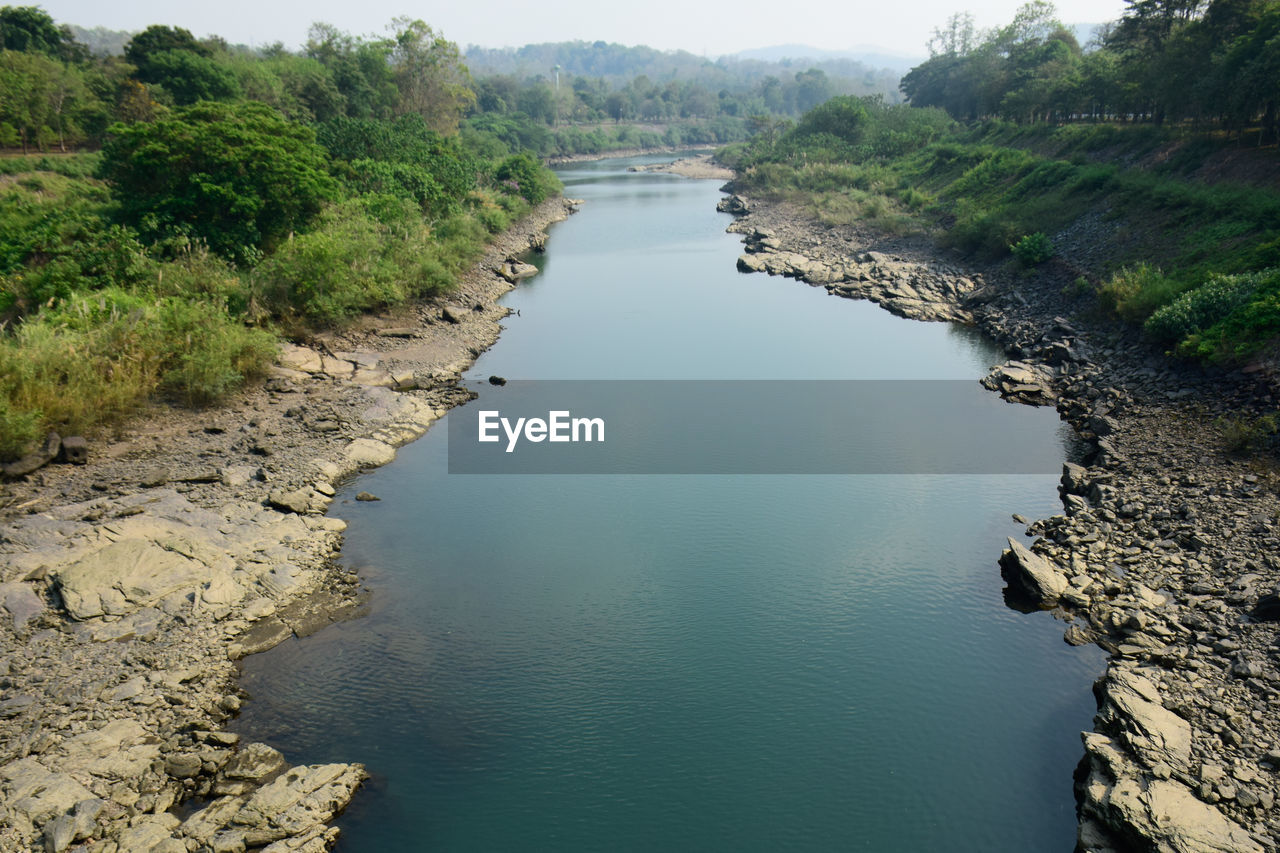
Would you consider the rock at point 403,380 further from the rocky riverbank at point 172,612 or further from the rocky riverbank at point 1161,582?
the rocky riverbank at point 1161,582

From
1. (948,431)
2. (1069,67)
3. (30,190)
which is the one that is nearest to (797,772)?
(948,431)

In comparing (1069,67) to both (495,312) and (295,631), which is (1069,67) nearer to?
(495,312)

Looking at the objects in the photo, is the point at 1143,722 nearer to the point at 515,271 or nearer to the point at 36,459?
the point at 36,459

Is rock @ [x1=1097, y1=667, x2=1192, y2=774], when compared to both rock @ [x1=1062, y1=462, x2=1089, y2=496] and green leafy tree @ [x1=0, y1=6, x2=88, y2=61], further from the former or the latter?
green leafy tree @ [x1=0, y1=6, x2=88, y2=61]

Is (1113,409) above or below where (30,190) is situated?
below

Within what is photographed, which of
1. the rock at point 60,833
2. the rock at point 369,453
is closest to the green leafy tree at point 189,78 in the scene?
the rock at point 369,453

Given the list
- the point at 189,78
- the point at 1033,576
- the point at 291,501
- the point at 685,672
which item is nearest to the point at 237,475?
the point at 291,501
